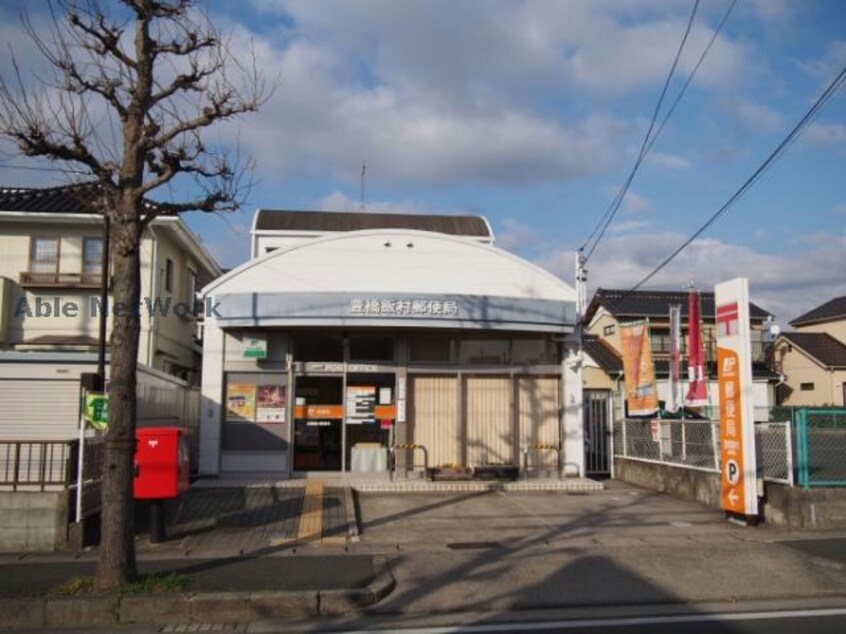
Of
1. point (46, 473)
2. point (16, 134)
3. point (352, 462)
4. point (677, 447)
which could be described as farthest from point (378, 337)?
point (16, 134)

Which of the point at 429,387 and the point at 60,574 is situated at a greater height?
the point at 429,387

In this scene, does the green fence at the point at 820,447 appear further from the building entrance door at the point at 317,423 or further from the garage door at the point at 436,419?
the building entrance door at the point at 317,423

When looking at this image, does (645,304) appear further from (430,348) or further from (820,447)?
(820,447)

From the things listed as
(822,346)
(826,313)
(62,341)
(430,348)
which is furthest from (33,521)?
(826,313)

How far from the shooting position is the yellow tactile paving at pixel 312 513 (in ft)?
37.4

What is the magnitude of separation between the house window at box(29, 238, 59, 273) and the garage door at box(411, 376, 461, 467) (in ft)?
38.3

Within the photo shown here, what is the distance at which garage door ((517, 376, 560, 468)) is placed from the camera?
17422 millimetres

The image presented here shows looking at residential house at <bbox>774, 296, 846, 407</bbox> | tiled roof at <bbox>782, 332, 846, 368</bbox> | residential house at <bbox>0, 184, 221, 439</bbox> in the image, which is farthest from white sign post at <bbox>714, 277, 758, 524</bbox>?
tiled roof at <bbox>782, 332, 846, 368</bbox>

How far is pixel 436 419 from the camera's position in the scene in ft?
56.3

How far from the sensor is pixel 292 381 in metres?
16.8

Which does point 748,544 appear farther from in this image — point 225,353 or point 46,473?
point 225,353

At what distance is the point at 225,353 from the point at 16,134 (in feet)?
29.7

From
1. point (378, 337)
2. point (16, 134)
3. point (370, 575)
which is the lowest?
point (370, 575)

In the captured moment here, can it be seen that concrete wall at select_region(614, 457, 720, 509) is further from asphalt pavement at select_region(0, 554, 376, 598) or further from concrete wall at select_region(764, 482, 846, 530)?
asphalt pavement at select_region(0, 554, 376, 598)
